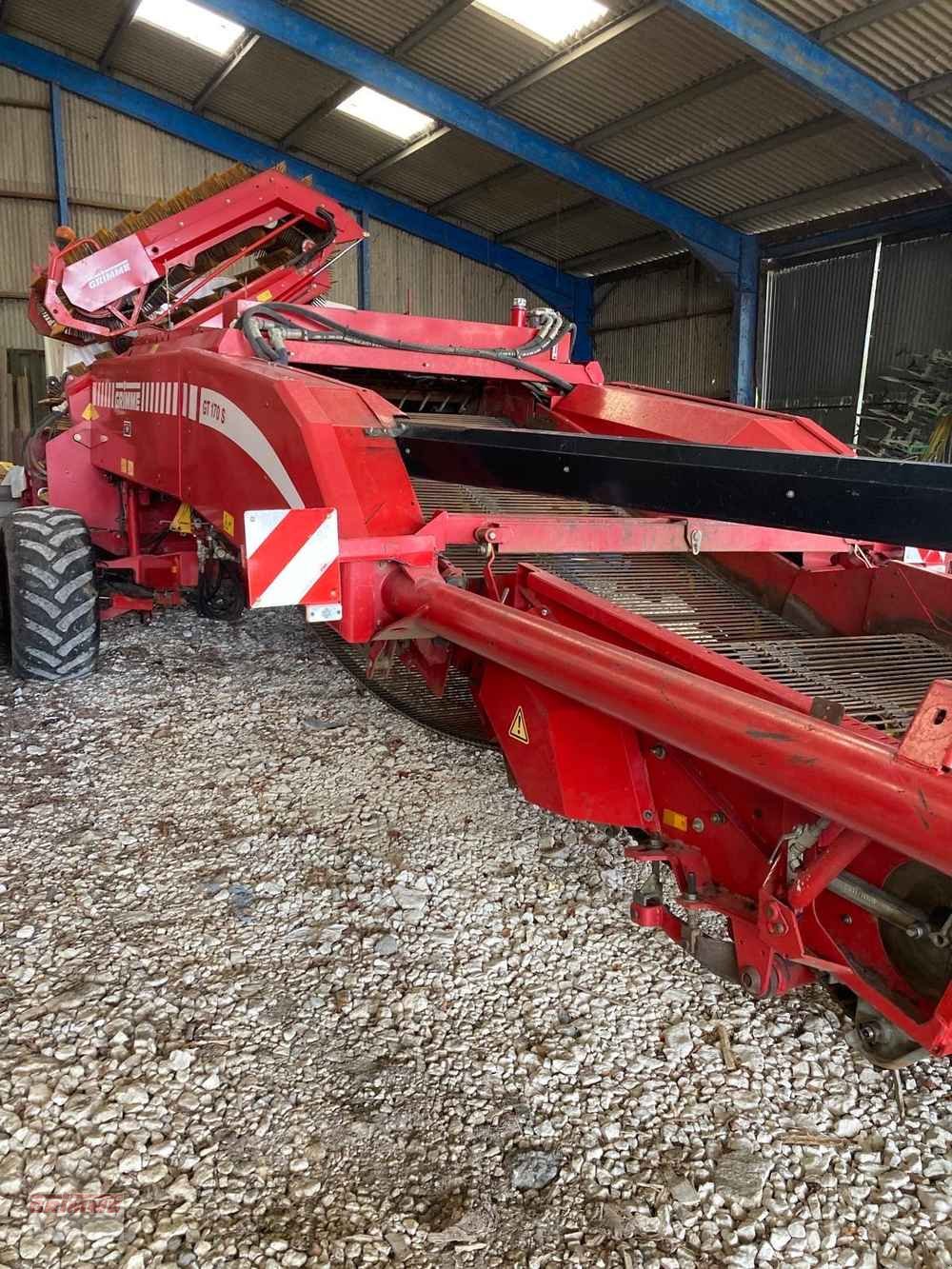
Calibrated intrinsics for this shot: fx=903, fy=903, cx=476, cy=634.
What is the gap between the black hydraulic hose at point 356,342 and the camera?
132 inches

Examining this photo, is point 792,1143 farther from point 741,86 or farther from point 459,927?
point 741,86

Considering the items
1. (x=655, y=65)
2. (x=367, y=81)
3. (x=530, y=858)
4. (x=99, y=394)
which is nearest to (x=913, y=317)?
(x=655, y=65)

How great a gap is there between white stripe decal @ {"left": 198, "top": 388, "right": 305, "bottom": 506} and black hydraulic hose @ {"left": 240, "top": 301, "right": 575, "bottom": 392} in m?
0.29

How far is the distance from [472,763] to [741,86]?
831 cm

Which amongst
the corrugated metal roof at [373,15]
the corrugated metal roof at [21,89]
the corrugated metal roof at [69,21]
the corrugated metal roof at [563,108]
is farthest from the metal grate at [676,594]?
the corrugated metal roof at [21,89]

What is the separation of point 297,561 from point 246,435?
82cm

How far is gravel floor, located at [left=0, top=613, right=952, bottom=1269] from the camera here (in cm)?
150

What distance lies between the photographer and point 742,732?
1.44 m

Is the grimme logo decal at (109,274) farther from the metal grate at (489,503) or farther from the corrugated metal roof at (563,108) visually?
the corrugated metal roof at (563,108)

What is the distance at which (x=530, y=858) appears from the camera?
2.79m

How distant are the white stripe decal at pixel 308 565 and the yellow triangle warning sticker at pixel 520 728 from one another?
0.64 m

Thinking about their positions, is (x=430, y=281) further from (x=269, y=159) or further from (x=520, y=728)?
(x=520, y=728)

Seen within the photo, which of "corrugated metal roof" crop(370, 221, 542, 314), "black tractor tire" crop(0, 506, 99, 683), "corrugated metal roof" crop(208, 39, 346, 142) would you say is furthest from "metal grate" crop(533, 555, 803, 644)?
"corrugated metal roof" crop(370, 221, 542, 314)

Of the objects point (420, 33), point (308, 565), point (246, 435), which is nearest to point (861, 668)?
point (308, 565)
